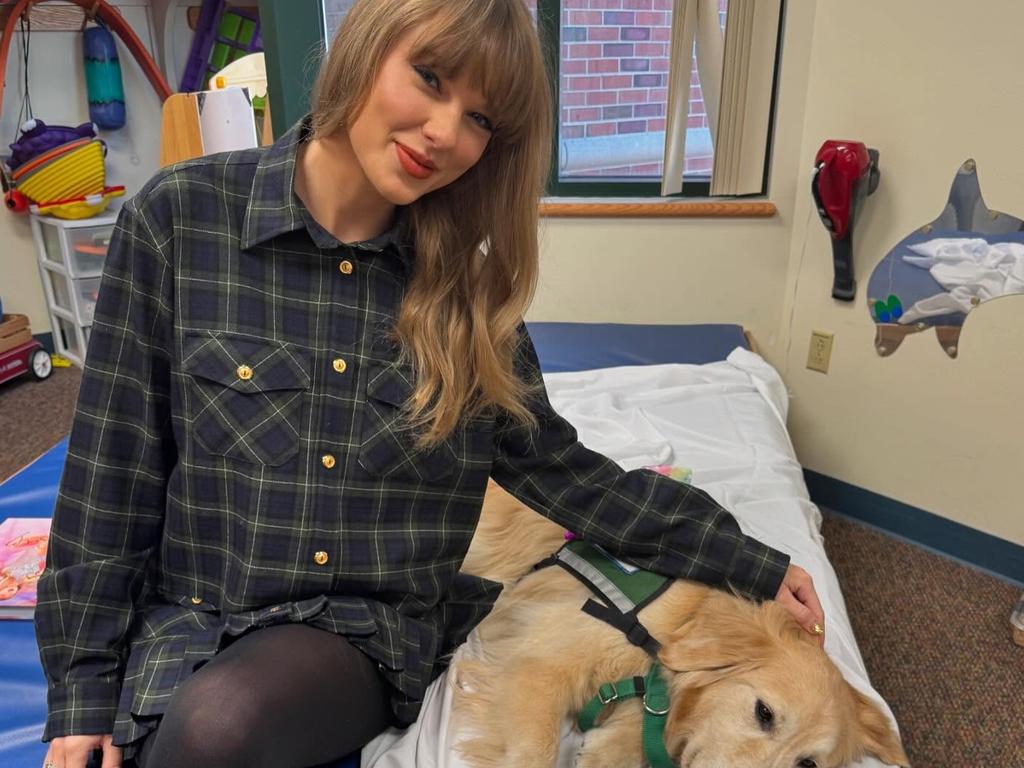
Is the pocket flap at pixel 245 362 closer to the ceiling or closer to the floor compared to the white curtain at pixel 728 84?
closer to the floor

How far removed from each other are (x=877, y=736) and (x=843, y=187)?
1547 millimetres

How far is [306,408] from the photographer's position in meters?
0.99

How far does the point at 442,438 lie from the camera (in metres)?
1.04

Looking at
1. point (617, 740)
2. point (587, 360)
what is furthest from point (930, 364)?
point (617, 740)

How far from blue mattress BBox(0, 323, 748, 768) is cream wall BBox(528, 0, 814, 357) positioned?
12cm

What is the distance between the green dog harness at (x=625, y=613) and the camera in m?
1.06

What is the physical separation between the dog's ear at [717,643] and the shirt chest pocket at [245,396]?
→ 0.57 metres

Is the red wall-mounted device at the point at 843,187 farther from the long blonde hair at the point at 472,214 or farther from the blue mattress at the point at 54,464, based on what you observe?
the long blonde hair at the point at 472,214

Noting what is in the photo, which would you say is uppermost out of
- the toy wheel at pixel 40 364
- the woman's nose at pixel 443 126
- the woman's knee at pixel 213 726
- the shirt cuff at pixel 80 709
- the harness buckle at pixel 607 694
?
the woman's nose at pixel 443 126

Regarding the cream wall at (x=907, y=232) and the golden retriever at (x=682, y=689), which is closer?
the golden retriever at (x=682, y=689)

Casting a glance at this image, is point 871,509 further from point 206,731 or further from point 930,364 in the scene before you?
point 206,731

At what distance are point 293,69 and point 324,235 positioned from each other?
1319 mm

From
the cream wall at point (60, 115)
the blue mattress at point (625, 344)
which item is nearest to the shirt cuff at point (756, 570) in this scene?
the blue mattress at point (625, 344)

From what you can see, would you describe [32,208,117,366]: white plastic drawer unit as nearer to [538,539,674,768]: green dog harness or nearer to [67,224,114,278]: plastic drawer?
[67,224,114,278]: plastic drawer
